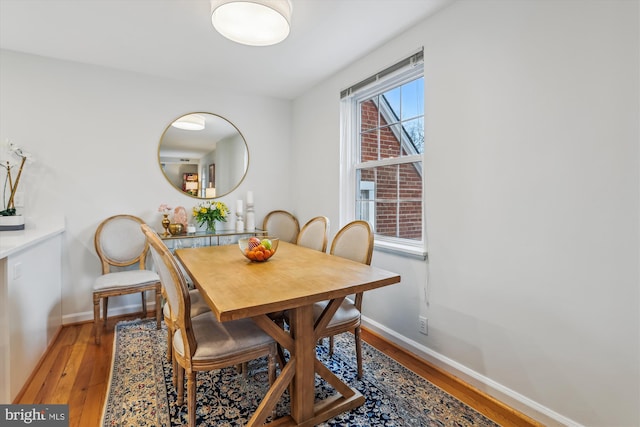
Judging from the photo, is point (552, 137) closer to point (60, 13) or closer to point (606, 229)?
point (606, 229)

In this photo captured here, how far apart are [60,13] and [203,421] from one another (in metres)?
2.76

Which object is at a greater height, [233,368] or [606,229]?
[606,229]

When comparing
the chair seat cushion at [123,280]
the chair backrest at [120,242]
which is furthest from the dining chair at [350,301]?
the chair backrest at [120,242]

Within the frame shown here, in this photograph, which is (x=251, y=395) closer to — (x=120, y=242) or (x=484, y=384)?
(x=484, y=384)

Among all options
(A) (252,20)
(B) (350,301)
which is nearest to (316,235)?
(B) (350,301)

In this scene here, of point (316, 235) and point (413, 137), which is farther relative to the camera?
Answer: point (316, 235)

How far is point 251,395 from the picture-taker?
1.80m

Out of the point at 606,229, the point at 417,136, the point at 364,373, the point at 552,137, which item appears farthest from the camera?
the point at 417,136

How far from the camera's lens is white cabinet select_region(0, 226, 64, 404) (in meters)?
1.61

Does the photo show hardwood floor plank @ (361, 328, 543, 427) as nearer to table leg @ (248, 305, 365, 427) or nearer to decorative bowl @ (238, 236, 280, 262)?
table leg @ (248, 305, 365, 427)

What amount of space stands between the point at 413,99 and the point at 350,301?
162cm

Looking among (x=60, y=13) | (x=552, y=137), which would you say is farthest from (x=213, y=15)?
(x=552, y=137)

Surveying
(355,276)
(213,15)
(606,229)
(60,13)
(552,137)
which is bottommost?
(355,276)

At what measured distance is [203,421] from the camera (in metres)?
1.58
